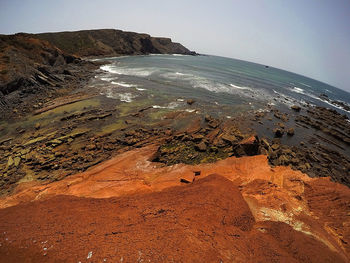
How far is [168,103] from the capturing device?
82.0 feet

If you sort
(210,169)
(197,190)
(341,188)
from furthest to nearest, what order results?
(210,169) → (341,188) → (197,190)

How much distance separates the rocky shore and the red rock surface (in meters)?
0.05

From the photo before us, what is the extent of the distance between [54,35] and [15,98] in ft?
254

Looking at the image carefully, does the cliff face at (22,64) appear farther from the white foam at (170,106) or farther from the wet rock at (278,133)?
the wet rock at (278,133)

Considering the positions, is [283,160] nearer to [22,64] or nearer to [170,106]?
[170,106]

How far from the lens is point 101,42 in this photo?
273 feet

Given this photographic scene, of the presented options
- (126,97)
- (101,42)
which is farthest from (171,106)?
(101,42)

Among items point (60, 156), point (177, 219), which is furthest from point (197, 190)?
point (60, 156)

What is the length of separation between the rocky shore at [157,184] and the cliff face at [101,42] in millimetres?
57519

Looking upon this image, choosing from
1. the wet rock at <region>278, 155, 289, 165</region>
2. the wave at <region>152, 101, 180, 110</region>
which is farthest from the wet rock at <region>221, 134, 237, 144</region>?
the wave at <region>152, 101, 180, 110</region>

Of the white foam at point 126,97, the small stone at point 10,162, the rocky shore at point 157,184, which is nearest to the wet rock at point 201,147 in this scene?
the rocky shore at point 157,184

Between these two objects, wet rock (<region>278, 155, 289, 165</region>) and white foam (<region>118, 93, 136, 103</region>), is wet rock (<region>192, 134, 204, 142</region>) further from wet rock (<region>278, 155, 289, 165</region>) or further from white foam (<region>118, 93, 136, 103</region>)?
white foam (<region>118, 93, 136, 103</region>)

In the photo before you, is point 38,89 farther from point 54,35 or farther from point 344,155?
point 54,35

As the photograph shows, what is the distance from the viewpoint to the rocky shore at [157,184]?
575 centimetres
